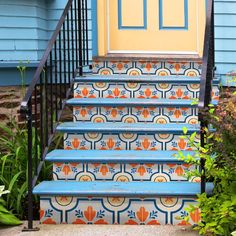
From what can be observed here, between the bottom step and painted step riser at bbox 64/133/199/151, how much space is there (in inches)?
26.9

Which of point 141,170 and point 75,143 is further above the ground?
point 75,143

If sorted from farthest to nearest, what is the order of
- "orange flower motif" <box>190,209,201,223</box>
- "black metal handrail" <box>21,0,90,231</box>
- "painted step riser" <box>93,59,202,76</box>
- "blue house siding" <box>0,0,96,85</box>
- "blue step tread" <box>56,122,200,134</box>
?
"painted step riser" <box>93,59,202,76</box> < "blue house siding" <box>0,0,96,85</box> < "blue step tread" <box>56,122,200,134</box> < "black metal handrail" <box>21,0,90,231</box> < "orange flower motif" <box>190,209,201,223</box>

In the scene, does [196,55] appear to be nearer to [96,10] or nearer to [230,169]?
[96,10]

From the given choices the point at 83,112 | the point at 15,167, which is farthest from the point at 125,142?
the point at 15,167

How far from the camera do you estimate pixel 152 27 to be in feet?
19.4

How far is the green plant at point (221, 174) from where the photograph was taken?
3.27 m

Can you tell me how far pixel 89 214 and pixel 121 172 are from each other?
0.51 metres

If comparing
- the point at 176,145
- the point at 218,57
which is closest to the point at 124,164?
the point at 176,145

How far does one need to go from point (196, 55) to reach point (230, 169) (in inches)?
105

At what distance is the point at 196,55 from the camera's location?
5.83 meters

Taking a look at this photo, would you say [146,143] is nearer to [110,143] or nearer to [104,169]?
[110,143]

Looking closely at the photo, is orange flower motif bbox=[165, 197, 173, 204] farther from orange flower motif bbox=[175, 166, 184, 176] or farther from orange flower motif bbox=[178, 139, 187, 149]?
orange flower motif bbox=[178, 139, 187, 149]

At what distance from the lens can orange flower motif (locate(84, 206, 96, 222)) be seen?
3.84m

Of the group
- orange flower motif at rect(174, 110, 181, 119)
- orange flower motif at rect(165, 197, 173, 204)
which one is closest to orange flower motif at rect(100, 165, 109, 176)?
orange flower motif at rect(165, 197, 173, 204)
